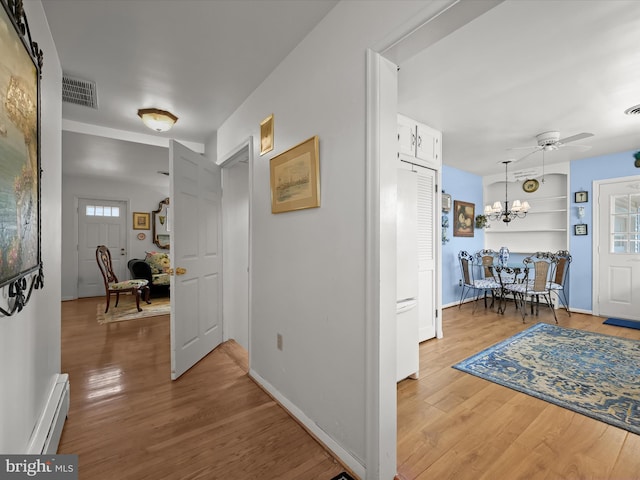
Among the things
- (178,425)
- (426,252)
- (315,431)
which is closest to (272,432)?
(315,431)

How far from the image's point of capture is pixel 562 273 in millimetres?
4785

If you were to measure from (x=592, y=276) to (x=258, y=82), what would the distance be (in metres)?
5.88

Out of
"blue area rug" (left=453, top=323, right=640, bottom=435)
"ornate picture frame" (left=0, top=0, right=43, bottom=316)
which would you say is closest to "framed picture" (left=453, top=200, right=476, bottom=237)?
"blue area rug" (left=453, top=323, right=640, bottom=435)

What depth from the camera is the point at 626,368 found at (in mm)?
2781

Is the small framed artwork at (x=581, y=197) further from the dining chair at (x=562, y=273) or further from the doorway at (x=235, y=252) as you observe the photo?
the doorway at (x=235, y=252)

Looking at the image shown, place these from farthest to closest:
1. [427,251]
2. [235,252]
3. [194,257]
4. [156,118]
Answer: [427,251], [235,252], [156,118], [194,257]

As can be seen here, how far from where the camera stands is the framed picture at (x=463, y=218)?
558 cm

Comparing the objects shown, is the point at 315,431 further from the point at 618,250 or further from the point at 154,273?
the point at 618,250

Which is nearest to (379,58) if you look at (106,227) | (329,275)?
(329,275)

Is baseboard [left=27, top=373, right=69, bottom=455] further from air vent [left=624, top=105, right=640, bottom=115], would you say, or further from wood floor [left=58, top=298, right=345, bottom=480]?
air vent [left=624, top=105, right=640, bottom=115]

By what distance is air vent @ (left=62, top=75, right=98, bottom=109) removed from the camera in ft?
8.21

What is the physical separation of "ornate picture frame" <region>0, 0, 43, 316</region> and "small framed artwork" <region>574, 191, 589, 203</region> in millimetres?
6759

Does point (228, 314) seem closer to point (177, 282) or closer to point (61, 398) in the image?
point (177, 282)

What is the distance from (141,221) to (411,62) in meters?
6.90
